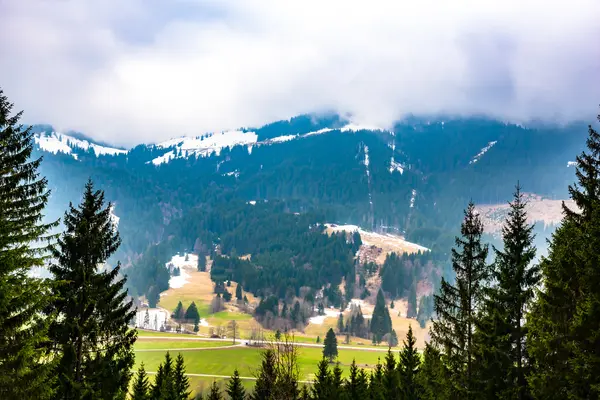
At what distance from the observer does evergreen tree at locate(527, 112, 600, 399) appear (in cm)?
2194

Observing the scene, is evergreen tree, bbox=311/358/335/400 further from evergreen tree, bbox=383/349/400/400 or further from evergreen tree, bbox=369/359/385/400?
evergreen tree, bbox=383/349/400/400

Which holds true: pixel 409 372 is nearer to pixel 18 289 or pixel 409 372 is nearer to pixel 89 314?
pixel 89 314

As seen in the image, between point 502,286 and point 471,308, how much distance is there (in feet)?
7.55

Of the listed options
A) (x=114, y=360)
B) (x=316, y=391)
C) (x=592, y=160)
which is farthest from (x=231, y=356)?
(x=592, y=160)

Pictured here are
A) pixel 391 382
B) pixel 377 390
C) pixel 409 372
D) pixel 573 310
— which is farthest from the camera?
→ pixel 377 390

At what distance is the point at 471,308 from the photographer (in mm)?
31828

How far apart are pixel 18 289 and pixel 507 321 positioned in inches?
1035

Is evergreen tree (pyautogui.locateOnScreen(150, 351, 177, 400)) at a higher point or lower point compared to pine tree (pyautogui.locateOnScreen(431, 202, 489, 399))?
lower

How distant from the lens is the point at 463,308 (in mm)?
31656

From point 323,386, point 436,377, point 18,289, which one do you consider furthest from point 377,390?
point 18,289

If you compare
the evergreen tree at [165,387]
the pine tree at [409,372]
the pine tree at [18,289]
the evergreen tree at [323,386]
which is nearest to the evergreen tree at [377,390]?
the pine tree at [409,372]

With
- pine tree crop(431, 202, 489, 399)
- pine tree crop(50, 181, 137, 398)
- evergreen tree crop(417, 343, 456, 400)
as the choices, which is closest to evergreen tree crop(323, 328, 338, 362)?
evergreen tree crop(417, 343, 456, 400)

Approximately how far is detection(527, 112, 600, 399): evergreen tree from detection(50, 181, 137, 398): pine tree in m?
23.0

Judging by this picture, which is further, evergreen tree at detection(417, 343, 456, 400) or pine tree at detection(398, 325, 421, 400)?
pine tree at detection(398, 325, 421, 400)
